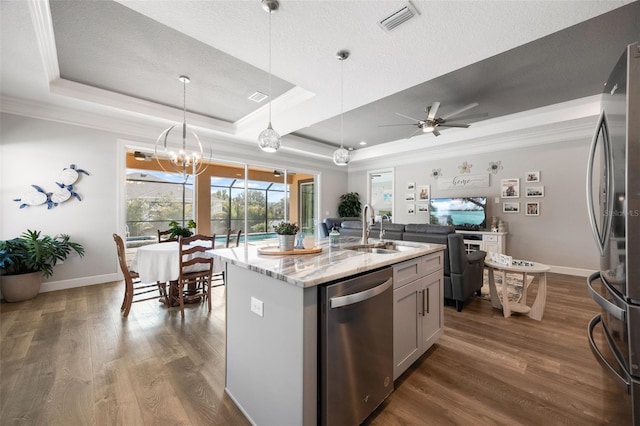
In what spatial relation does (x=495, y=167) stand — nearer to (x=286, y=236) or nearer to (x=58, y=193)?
(x=286, y=236)

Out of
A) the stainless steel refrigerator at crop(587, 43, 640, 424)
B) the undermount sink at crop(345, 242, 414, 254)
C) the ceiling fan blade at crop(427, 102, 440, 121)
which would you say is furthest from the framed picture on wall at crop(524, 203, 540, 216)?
the stainless steel refrigerator at crop(587, 43, 640, 424)

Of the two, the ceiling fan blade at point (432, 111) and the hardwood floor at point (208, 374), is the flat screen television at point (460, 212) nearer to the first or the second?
the hardwood floor at point (208, 374)

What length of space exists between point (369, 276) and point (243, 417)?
45.0 inches

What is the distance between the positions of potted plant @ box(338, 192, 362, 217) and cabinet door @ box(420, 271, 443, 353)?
599cm

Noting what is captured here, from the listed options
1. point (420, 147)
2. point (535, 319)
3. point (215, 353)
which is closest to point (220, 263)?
point (215, 353)

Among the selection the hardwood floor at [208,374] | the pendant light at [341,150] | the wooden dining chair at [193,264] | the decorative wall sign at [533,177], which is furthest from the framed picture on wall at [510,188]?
the wooden dining chair at [193,264]

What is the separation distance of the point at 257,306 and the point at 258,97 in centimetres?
340

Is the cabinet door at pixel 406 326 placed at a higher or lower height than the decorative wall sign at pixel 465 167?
lower

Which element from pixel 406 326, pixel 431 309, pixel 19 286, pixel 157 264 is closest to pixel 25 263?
pixel 19 286

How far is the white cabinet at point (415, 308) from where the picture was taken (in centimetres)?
177

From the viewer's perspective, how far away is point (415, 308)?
76.6 inches

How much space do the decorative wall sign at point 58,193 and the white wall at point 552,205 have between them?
7566 mm

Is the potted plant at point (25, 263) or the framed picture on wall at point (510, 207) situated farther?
the framed picture on wall at point (510, 207)

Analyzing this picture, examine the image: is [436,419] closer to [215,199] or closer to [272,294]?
[272,294]
